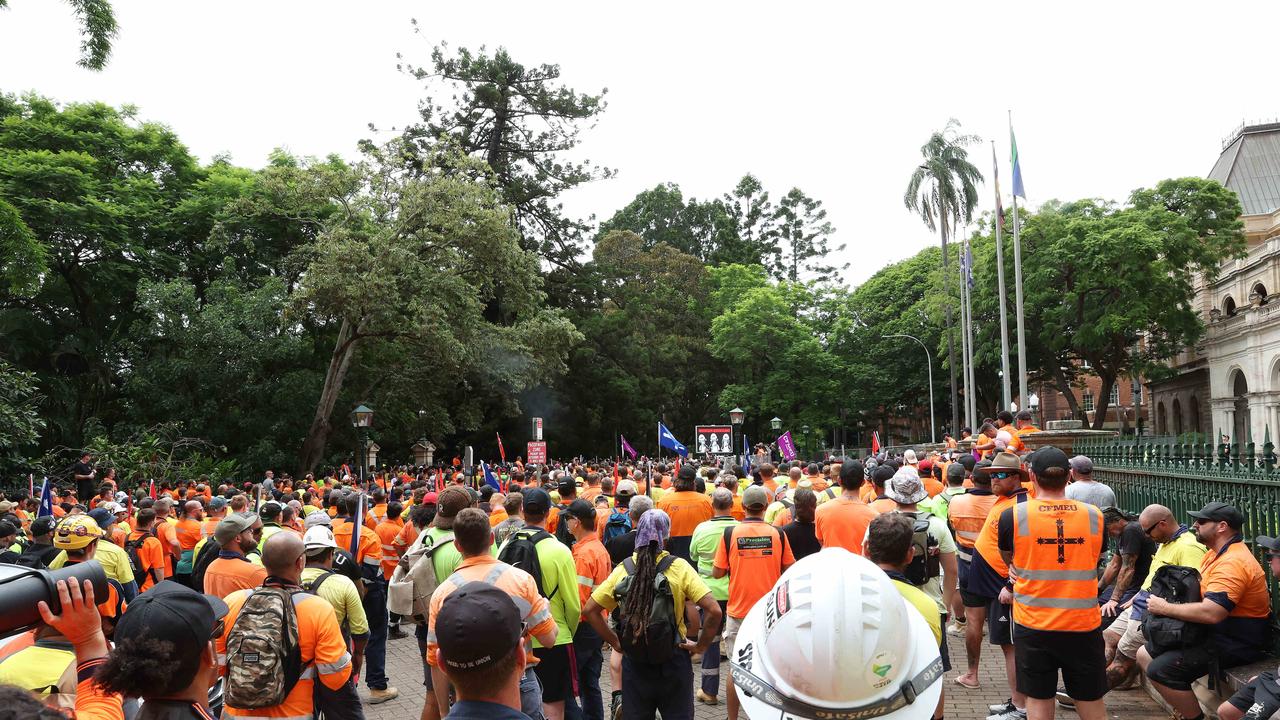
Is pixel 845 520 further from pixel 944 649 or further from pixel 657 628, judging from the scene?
pixel 657 628

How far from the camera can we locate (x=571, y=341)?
120 feet

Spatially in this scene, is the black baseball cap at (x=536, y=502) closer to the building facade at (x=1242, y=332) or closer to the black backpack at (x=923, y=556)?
the black backpack at (x=923, y=556)

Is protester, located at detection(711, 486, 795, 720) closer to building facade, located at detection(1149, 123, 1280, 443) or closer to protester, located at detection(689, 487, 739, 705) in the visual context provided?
protester, located at detection(689, 487, 739, 705)

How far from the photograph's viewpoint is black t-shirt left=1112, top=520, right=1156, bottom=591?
7754 millimetres

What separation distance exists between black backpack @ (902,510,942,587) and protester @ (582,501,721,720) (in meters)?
2.24

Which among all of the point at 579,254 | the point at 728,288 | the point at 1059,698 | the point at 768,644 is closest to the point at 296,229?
the point at 579,254

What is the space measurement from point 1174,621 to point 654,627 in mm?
3850

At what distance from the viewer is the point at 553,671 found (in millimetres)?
A: 6086

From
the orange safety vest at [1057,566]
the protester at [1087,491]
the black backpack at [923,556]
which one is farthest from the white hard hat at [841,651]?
the protester at [1087,491]

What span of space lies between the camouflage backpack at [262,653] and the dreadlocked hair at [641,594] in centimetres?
180

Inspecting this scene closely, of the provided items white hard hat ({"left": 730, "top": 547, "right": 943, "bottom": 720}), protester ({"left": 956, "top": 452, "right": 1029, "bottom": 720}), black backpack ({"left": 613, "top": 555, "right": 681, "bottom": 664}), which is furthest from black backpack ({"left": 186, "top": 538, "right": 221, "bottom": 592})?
white hard hat ({"left": 730, "top": 547, "right": 943, "bottom": 720})

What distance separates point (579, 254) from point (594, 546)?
46357 mm

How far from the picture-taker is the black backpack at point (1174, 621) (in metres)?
6.36

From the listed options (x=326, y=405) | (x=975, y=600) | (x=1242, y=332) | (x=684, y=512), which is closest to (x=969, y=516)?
(x=975, y=600)
